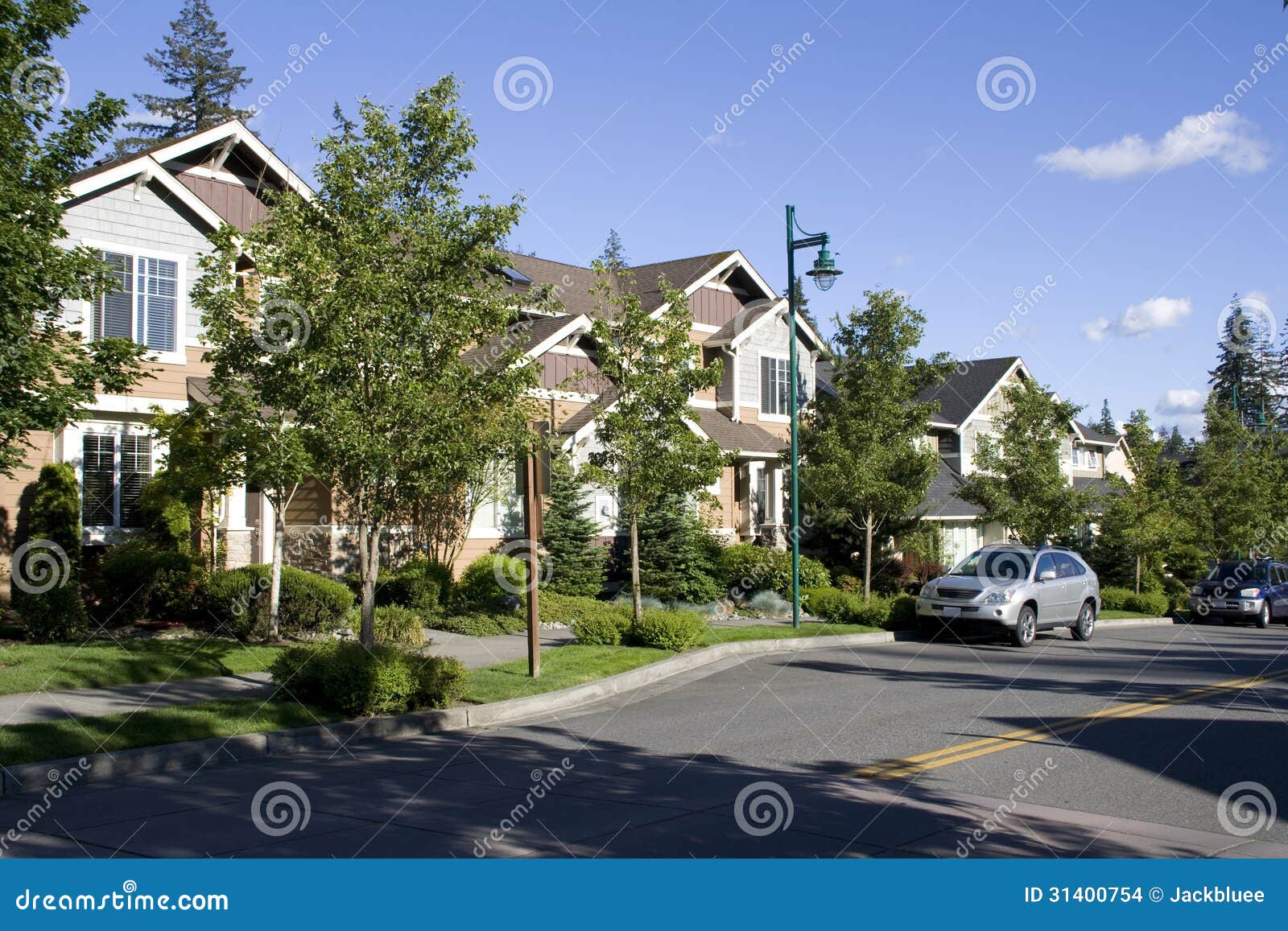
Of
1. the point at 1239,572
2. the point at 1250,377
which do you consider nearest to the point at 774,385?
the point at 1239,572

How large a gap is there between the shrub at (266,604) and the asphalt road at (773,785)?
5.65 meters

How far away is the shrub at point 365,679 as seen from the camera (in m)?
11.4

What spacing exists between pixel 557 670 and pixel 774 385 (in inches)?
764

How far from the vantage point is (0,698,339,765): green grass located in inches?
363

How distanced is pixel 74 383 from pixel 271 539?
776cm

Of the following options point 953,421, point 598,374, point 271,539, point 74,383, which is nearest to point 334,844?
point 74,383

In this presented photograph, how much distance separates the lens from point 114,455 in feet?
60.9

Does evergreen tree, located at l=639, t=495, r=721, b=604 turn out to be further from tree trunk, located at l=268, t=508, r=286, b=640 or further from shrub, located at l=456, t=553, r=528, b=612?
tree trunk, located at l=268, t=508, r=286, b=640

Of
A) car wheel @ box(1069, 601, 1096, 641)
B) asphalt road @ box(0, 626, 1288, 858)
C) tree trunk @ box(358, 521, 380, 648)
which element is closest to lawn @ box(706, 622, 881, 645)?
car wheel @ box(1069, 601, 1096, 641)

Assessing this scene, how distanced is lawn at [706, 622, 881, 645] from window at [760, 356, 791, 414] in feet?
35.7

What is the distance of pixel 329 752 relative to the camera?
10.2 metres

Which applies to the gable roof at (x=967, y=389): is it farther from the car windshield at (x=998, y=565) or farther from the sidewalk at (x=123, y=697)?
the sidewalk at (x=123, y=697)

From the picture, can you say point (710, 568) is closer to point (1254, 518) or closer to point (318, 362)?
point (318, 362)

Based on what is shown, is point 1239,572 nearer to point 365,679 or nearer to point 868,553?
point 868,553
